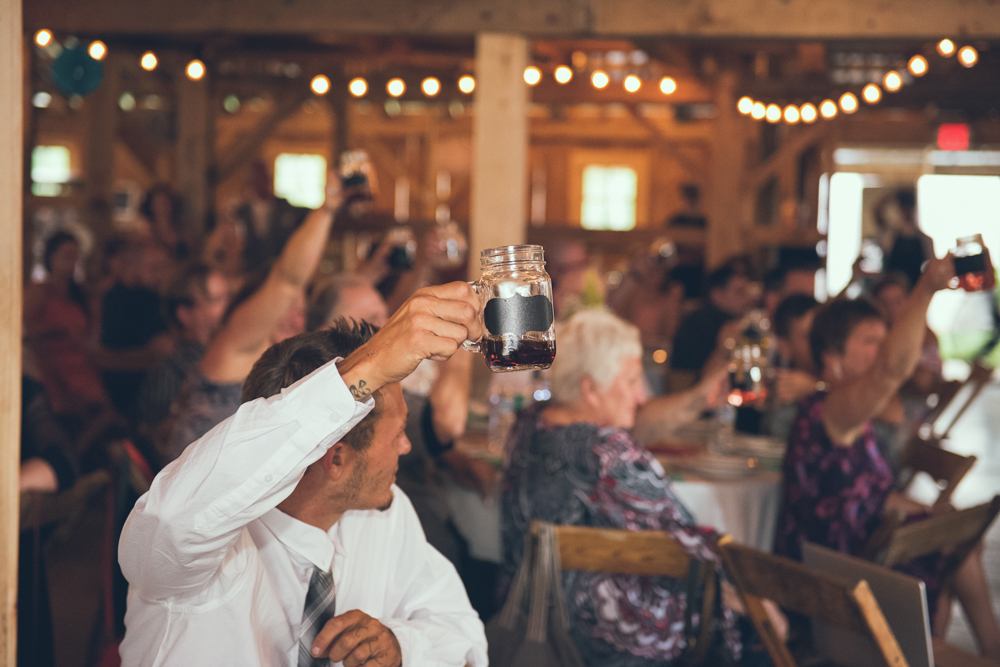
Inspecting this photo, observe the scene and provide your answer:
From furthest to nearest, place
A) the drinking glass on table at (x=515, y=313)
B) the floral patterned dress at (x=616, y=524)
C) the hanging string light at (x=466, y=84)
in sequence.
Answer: the hanging string light at (x=466, y=84) < the floral patterned dress at (x=616, y=524) < the drinking glass on table at (x=515, y=313)

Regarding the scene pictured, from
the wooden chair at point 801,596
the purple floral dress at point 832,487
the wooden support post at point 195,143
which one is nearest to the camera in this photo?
the wooden chair at point 801,596

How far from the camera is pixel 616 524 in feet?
7.18

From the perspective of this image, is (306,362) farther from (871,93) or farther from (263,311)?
(871,93)

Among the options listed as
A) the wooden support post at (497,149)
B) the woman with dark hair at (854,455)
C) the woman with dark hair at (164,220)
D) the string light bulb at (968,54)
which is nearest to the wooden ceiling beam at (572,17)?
the wooden support post at (497,149)

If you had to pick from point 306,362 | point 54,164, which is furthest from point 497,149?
point 54,164

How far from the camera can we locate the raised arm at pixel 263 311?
8.21 feet

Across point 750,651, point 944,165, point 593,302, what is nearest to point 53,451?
point 750,651

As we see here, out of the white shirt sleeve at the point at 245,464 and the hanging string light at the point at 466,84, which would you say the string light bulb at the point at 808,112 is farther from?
the white shirt sleeve at the point at 245,464

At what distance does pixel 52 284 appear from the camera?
503 cm

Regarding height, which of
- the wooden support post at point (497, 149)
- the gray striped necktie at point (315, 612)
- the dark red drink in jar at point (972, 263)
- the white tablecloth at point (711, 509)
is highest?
the wooden support post at point (497, 149)

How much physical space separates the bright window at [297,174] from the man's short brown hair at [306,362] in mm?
12596

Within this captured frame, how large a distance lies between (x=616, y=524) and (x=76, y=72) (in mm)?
Result: 3524

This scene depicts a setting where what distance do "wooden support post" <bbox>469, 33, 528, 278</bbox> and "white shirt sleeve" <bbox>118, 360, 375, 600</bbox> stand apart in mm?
3518

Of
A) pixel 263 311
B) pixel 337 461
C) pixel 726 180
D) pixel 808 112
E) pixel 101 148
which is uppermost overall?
pixel 808 112
